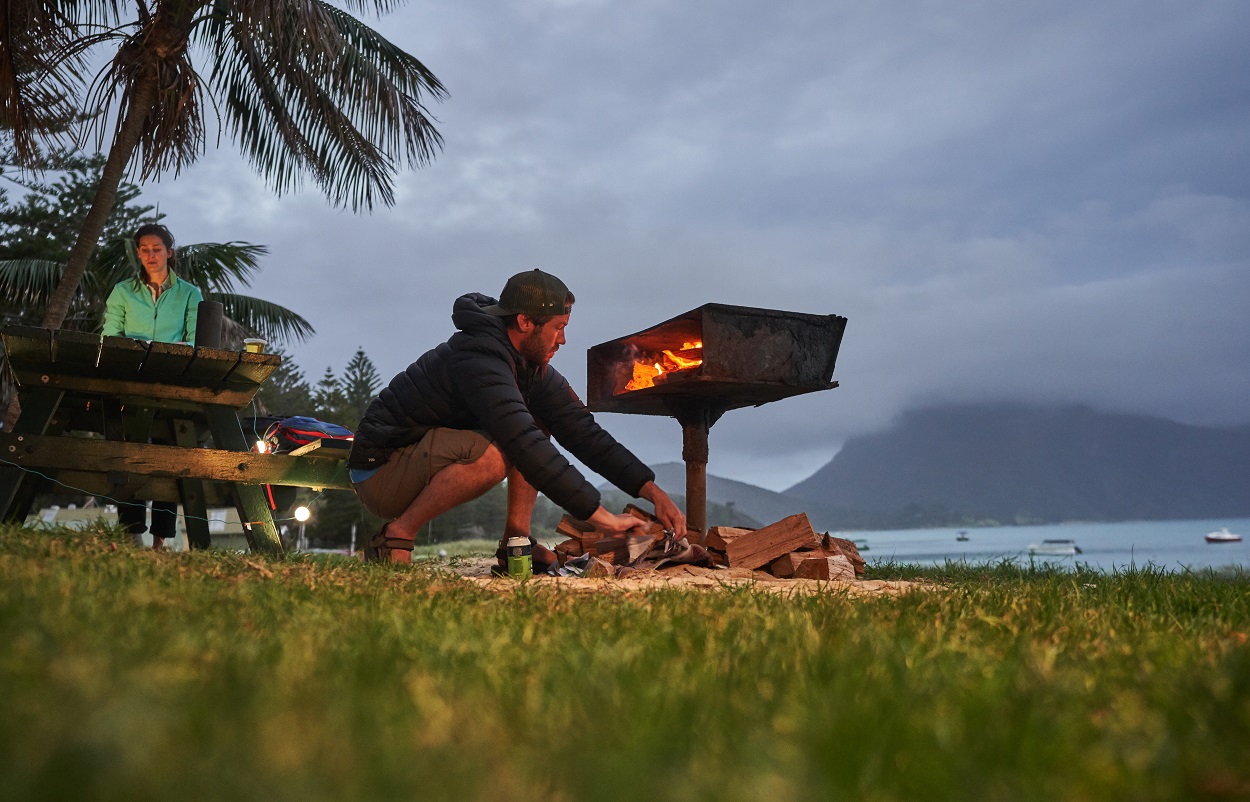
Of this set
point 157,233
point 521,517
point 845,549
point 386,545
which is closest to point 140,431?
point 157,233

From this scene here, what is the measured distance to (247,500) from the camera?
5602 millimetres

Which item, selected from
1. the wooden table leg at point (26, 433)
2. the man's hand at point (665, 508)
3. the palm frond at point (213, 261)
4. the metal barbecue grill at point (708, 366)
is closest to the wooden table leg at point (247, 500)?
the wooden table leg at point (26, 433)

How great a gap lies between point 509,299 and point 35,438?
2.77 m

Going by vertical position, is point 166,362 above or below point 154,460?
above

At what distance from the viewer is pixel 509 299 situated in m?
4.68

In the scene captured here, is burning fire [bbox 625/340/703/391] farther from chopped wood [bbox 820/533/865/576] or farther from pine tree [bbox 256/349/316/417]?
pine tree [bbox 256/349/316/417]

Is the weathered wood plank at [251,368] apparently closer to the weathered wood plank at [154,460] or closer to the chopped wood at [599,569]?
the weathered wood plank at [154,460]

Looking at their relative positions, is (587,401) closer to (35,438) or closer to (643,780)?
(35,438)

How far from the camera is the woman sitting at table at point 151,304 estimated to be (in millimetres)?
6438

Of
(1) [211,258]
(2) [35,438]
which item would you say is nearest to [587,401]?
(2) [35,438]

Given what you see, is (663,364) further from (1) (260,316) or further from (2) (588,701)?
(1) (260,316)

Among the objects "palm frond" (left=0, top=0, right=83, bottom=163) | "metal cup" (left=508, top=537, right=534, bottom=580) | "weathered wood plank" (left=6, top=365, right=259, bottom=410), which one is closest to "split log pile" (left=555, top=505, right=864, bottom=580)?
"metal cup" (left=508, top=537, right=534, bottom=580)

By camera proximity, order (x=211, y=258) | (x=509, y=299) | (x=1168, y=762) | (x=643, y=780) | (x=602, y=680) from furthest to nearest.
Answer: (x=211, y=258)
(x=509, y=299)
(x=602, y=680)
(x=1168, y=762)
(x=643, y=780)

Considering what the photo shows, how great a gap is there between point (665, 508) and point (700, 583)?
42 cm
